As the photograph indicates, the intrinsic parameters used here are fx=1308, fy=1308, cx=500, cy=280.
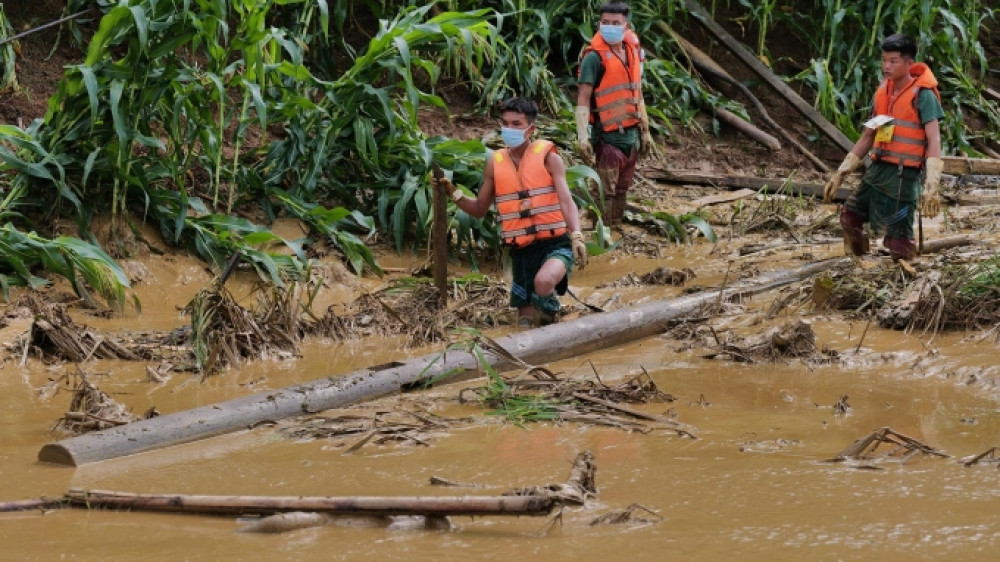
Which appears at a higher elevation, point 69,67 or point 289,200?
point 69,67

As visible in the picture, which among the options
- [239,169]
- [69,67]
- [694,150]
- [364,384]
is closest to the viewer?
[364,384]

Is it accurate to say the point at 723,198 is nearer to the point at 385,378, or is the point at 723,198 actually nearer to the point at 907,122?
the point at 907,122

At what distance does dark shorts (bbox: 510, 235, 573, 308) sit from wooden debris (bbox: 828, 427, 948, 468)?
2749mm

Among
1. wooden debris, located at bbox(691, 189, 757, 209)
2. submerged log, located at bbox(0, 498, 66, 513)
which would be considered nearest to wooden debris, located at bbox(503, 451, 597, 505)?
submerged log, located at bbox(0, 498, 66, 513)

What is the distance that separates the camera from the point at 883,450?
4.46 meters

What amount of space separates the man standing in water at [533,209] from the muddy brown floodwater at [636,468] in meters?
0.66

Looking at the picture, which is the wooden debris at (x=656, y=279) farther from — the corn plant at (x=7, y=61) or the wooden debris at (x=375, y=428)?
the corn plant at (x=7, y=61)

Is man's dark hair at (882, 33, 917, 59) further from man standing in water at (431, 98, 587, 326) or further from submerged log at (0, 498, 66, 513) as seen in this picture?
submerged log at (0, 498, 66, 513)

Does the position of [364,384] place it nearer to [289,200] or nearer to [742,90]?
[289,200]

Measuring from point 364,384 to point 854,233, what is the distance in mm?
3813

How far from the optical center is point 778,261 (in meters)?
8.41

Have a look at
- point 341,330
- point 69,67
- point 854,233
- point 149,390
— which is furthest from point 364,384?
point 854,233

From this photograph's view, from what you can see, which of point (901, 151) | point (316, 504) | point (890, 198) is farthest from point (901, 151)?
point (316, 504)

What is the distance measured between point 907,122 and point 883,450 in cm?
356
